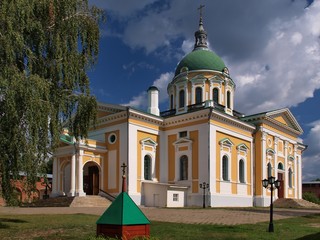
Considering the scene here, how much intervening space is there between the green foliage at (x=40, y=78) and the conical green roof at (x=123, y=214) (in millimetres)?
4924

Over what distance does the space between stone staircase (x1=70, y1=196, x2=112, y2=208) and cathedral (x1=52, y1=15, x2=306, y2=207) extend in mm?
936

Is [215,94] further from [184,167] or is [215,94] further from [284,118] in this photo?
[184,167]

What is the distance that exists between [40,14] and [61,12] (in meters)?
0.81

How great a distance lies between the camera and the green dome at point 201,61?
124 ft

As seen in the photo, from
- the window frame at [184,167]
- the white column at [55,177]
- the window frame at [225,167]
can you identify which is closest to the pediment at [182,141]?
the window frame at [184,167]

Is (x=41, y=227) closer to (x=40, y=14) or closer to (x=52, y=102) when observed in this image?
(x=52, y=102)

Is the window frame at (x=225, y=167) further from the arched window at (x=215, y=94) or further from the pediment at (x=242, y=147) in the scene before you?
the arched window at (x=215, y=94)

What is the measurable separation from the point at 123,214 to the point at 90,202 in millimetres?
19962

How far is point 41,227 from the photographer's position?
1458 centimetres

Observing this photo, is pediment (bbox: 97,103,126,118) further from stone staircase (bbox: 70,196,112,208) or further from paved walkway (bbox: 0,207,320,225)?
paved walkway (bbox: 0,207,320,225)

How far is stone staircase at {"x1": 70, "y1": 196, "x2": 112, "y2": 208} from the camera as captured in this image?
91.1 feet

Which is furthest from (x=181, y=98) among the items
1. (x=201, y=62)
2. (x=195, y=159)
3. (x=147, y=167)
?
(x=147, y=167)

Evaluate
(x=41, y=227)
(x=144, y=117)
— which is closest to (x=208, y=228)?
(x=41, y=227)

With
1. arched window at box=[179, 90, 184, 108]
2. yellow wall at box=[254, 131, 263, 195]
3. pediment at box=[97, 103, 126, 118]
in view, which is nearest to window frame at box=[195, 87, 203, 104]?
arched window at box=[179, 90, 184, 108]
